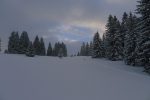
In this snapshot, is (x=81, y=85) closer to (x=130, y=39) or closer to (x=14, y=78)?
(x=14, y=78)

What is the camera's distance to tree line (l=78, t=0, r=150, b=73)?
91.8 ft

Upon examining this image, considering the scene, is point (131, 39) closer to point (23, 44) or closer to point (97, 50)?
point (97, 50)

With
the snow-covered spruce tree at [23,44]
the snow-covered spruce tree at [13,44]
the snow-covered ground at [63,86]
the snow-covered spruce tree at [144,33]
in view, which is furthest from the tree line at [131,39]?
the snow-covered spruce tree at [13,44]

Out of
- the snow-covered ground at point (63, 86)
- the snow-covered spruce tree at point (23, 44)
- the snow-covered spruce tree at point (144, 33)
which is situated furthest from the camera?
the snow-covered spruce tree at point (23, 44)

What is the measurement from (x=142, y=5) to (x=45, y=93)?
19199mm

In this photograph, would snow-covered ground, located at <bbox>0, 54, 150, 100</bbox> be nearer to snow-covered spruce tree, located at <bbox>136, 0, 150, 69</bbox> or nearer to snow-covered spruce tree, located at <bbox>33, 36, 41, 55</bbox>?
snow-covered spruce tree, located at <bbox>136, 0, 150, 69</bbox>

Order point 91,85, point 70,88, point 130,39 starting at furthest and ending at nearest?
point 130,39
point 91,85
point 70,88

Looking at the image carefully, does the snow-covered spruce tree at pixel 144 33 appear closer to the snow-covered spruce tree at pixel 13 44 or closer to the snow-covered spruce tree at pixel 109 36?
the snow-covered spruce tree at pixel 109 36

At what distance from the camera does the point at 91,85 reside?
18656 millimetres

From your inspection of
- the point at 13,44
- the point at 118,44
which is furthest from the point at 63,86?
the point at 13,44

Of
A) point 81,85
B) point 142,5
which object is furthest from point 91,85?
point 142,5

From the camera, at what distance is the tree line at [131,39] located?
27984 mm

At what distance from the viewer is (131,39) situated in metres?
40.4

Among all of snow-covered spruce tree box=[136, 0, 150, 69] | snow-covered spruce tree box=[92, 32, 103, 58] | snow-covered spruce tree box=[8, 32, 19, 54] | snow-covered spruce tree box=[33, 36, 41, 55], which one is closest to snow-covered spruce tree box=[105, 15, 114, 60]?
snow-covered spruce tree box=[92, 32, 103, 58]
